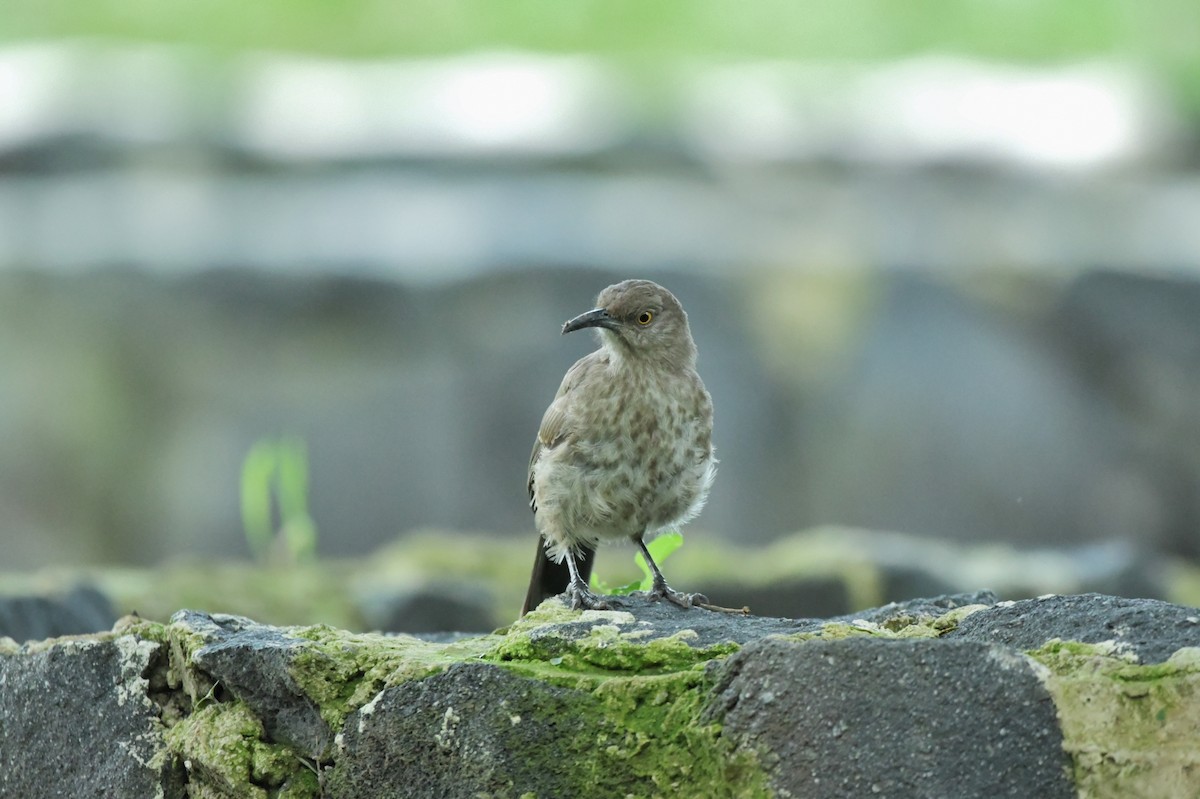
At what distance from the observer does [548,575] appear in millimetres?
4520

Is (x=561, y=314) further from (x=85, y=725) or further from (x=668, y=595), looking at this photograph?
(x=85, y=725)

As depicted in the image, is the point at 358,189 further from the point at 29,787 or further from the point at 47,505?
the point at 29,787

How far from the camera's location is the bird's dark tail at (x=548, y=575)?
446 centimetres

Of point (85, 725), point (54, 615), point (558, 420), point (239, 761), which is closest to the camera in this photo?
point (239, 761)

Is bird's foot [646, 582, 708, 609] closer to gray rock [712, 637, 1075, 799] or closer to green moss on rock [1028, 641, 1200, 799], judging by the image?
gray rock [712, 637, 1075, 799]

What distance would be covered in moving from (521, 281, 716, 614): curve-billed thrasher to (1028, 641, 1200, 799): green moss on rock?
5.93ft

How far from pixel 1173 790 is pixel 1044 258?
18.0ft

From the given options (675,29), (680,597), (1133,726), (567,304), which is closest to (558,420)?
(680,597)

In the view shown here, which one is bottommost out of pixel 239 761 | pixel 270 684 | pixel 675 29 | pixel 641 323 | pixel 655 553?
pixel 239 761

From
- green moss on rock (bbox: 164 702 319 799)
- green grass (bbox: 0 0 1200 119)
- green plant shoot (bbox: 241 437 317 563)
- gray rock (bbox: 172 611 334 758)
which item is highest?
green grass (bbox: 0 0 1200 119)

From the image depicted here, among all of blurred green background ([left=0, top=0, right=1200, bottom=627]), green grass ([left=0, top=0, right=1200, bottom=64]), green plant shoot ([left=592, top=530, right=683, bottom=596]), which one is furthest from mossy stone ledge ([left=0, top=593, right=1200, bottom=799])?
green grass ([left=0, top=0, right=1200, bottom=64])

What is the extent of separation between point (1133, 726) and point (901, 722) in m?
0.34

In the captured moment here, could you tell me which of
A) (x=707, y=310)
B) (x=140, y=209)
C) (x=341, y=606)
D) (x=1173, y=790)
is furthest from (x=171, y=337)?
(x=1173, y=790)

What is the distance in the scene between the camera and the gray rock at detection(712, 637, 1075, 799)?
2254mm
